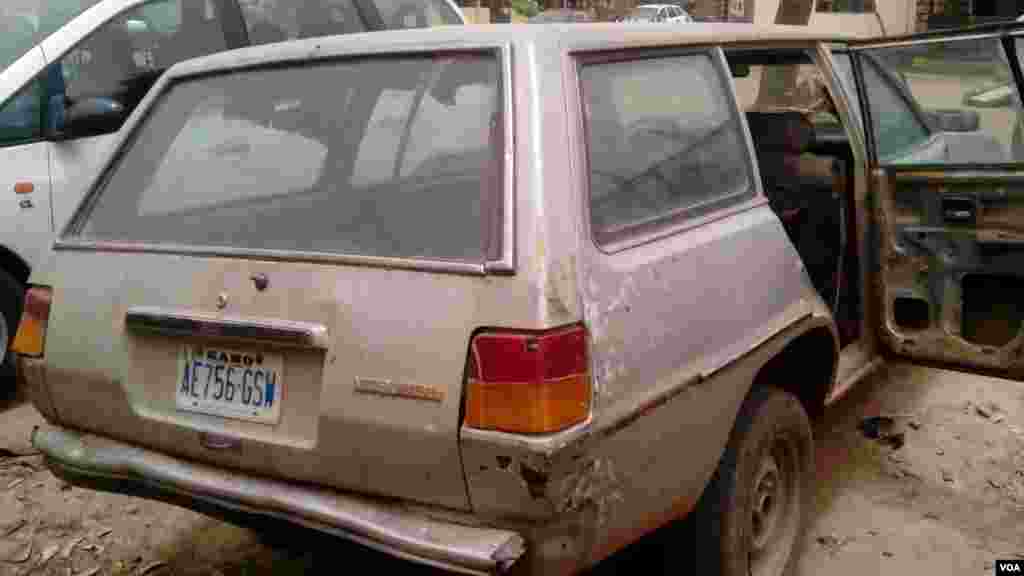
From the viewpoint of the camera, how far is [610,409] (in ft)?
6.85

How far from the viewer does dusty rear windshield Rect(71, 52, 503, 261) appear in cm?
222

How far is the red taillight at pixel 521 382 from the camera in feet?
6.48

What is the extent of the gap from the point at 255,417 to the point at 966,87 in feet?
10.6

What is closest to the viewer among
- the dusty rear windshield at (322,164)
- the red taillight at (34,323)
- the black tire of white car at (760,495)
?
the dusty rear windshield at (322,164)

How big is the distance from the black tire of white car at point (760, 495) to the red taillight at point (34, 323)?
185 centimetres

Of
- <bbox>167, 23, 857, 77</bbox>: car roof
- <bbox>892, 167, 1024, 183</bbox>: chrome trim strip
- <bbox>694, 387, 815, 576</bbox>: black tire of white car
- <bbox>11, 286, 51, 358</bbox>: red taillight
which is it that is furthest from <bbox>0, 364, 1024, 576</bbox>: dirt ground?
<bbox>167, 23, 857, 77</bbox>: car roof

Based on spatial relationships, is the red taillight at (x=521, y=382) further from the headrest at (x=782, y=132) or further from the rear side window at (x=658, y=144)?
the headrest at (x=782, y=132)

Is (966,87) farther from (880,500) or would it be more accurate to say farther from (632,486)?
(632,486)

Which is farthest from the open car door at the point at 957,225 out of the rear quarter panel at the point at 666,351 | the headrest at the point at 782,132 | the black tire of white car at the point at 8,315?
the black tire of white car at the point at 8,315

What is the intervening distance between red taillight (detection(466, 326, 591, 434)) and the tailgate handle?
40 cm

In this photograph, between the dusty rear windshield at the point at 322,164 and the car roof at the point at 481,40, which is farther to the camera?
the car roof at the point at 481,40

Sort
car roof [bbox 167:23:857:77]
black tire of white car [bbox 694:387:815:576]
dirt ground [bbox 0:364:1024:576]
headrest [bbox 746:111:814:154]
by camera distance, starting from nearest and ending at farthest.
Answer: car roof [bbox 167:23:857:77] → black tire of white car [bbox 694:387:815:576] → dirt ground [bbox 0:364:1024:576] → headrest [bbox 746:111:814:154]

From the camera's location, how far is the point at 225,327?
230 centimetres

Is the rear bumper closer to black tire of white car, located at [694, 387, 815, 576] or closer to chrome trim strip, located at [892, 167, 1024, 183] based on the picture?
black tire of white car, located at [694, 387, 815, 576]
